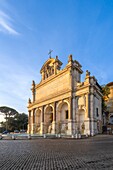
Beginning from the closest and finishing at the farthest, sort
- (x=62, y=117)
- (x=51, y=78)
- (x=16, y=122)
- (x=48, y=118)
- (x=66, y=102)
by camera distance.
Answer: (x=66, y=102) < (x=62, y=117) < (x=51, y=78) < (x=48, y=118) < (x=16, y=122)

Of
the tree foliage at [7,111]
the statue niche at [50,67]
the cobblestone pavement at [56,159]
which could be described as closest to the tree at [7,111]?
the tree foliage at [7,111]

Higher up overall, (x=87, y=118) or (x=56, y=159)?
(x=87, y=118)

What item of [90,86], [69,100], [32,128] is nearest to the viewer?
[90,86]

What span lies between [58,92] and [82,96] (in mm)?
7355

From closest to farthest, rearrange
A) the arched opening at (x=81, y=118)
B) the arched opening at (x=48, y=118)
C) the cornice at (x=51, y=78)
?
the arched opening at (x=81, y=118)
the cornice at (x=51, y=78)
the arched opening at (x=48, y=118)

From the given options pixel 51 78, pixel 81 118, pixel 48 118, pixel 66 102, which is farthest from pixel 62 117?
pixel 51 78

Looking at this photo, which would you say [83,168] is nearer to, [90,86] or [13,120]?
[90,86]

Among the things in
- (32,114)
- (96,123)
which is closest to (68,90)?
(96,123)

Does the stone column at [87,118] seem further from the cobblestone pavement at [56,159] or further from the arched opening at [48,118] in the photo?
the cobblestone pavement at [56,159]

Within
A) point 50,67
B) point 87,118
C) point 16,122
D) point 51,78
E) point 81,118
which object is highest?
point 50,67

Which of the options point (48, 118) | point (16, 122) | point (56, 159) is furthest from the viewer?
point (16, 122)

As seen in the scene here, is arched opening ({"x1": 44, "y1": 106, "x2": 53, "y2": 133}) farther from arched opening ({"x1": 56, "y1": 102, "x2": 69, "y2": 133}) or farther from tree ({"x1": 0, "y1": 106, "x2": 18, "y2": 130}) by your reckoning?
tree ({"x1": 0, "y1": 106, "x2": 18, "y2": 130})

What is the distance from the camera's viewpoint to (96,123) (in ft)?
111

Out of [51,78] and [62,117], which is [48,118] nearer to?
[62,117]
